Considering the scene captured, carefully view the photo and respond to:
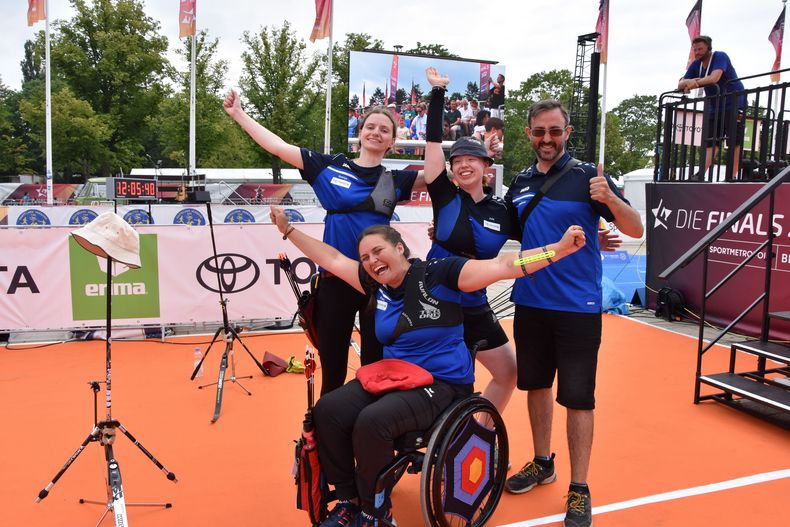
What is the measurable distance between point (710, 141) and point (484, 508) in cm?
729

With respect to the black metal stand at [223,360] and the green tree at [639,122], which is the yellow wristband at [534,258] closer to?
the black metal stand at [223,360]

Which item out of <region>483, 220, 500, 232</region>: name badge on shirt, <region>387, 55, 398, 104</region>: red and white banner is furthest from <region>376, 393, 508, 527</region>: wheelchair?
<region>387, 55, 398, 104</region>: red and white banner

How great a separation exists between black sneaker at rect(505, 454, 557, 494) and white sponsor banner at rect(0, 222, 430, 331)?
159 inches

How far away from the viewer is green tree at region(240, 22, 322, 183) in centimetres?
2636

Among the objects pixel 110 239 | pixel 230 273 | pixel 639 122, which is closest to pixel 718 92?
pixel 230 273

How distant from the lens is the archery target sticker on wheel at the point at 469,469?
254cm

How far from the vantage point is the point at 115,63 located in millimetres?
28281

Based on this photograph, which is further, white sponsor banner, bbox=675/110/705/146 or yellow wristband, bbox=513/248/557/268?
white sponsor banner, bbox=675/110/705/146

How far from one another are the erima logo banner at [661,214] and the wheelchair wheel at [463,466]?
22.2 ft

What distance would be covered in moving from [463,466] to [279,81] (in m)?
26.3

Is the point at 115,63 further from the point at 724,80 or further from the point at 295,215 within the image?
the point at 724,80

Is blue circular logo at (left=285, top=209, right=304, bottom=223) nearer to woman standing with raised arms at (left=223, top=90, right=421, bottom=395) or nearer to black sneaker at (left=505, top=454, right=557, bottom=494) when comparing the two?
woman standing with raised arms at (left=223, top=90, right=421, bottom=395)

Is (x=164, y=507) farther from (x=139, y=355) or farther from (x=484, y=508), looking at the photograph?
(x=139, y=355)

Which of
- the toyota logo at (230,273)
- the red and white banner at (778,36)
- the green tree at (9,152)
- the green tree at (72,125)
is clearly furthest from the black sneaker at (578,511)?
the green tree at (9,152)
